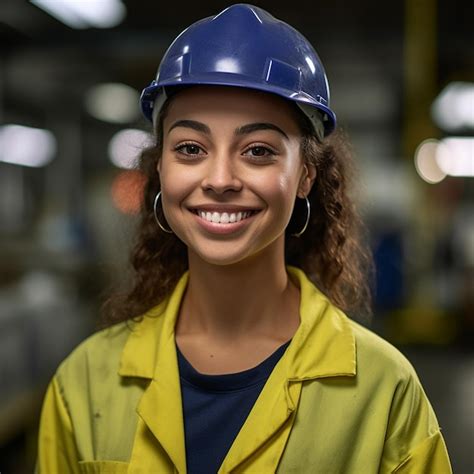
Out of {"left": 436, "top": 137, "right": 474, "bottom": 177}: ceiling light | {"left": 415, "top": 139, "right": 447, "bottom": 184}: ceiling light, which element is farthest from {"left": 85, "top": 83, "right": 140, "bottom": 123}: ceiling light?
{"left": 436, "top": 137, "right": 474, "bottom": 177}: ceiling light

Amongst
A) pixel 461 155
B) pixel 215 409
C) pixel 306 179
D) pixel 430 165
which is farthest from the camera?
pixel 461 155

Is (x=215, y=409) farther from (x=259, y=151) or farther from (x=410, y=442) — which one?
(x=259, y=151)

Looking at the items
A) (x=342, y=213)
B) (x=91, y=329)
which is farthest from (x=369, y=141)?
(x=342, y=213)

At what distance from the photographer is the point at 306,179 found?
144 centimetres

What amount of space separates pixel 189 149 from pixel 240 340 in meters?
0.44

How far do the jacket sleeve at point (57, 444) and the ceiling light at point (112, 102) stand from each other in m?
Result: 8.39

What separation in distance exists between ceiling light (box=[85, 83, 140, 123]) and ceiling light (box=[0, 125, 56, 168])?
0.98 m

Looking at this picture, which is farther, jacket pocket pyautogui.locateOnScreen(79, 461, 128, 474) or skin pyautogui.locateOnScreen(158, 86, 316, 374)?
jacket pocket pyautogui.locateOnScreen(79, 461, 128, 474)

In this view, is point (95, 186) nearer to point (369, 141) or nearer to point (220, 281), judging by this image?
point (369, 141)

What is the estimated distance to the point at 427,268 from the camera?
7.50m

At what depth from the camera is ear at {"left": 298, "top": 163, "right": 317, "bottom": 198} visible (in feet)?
4.66

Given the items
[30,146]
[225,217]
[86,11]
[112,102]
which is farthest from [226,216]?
[112,102]

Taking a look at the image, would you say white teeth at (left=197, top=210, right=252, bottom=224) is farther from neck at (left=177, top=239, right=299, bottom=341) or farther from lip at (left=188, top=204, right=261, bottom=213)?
neck at (left=177, top=239, right=299, bottom=341)

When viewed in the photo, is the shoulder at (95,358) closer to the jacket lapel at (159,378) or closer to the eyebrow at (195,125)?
the jacket lapel at (159,378)
